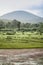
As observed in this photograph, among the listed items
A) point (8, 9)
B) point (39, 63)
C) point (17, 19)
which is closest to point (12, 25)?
point (17, 19)

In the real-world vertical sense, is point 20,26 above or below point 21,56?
above

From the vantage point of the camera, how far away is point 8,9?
3174 mm

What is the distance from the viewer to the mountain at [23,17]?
313 cm

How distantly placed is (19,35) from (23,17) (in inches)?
16.9

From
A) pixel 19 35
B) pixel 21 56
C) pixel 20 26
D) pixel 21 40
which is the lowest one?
pixel 21 56

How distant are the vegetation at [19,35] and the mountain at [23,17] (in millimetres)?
96

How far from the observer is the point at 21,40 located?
10.1ft

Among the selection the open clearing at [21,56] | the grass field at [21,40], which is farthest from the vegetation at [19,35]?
the open clearing at [21,56]

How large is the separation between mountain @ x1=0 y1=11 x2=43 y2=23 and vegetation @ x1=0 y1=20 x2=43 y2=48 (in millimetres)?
96

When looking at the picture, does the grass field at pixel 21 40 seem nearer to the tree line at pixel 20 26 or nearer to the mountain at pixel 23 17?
the tree line at pixel 20 26

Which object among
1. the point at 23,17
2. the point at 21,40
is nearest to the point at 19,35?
the point at 21,40

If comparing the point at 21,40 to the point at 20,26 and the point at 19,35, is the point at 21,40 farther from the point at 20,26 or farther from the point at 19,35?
the point at 20,26

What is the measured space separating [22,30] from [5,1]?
2.48 feet

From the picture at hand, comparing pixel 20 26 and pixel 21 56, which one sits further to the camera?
pixel 20 26
